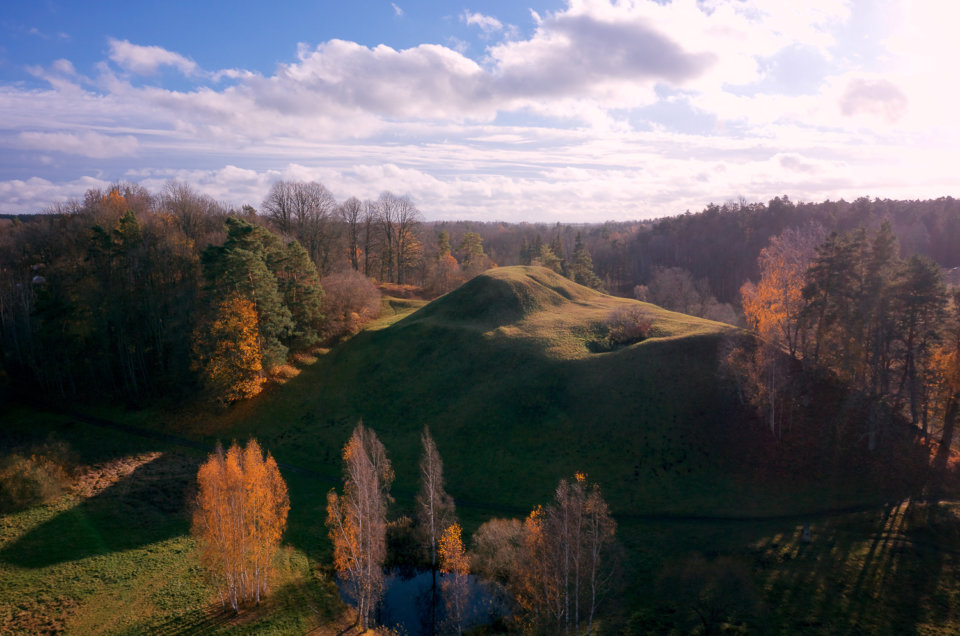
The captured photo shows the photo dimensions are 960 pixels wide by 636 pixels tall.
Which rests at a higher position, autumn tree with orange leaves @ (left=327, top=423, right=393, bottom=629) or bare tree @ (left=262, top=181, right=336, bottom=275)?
bare tree @ (left=262, top=181, right=336, bottom=275)

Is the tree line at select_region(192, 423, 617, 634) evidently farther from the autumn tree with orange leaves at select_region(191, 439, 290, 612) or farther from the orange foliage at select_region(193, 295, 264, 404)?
the orange foliage at select_region(193, 295, 264, 404)

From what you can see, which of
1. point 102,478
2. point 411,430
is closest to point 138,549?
point 102,478

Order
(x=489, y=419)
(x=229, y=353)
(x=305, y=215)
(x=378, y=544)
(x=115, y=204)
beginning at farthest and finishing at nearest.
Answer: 1. (x=305, y=215)
2. (x=115, y=204)
3. (x=229, y=353)
4. (x=489, y=419)
5. (x=378, y=544)

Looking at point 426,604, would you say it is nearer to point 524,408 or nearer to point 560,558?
point 560,558

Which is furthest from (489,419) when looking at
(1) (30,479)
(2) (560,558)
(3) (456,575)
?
(1) (30,479)

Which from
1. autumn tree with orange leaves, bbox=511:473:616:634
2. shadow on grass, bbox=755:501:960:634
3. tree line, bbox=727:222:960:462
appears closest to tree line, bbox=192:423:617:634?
autumn tree with orange leaves, bbox=511:473:616:634

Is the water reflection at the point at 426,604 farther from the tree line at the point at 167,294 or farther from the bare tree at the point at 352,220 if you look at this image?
the bare tree at the point at 352,220

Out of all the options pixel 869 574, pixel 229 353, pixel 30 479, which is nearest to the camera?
pixel 869 574
